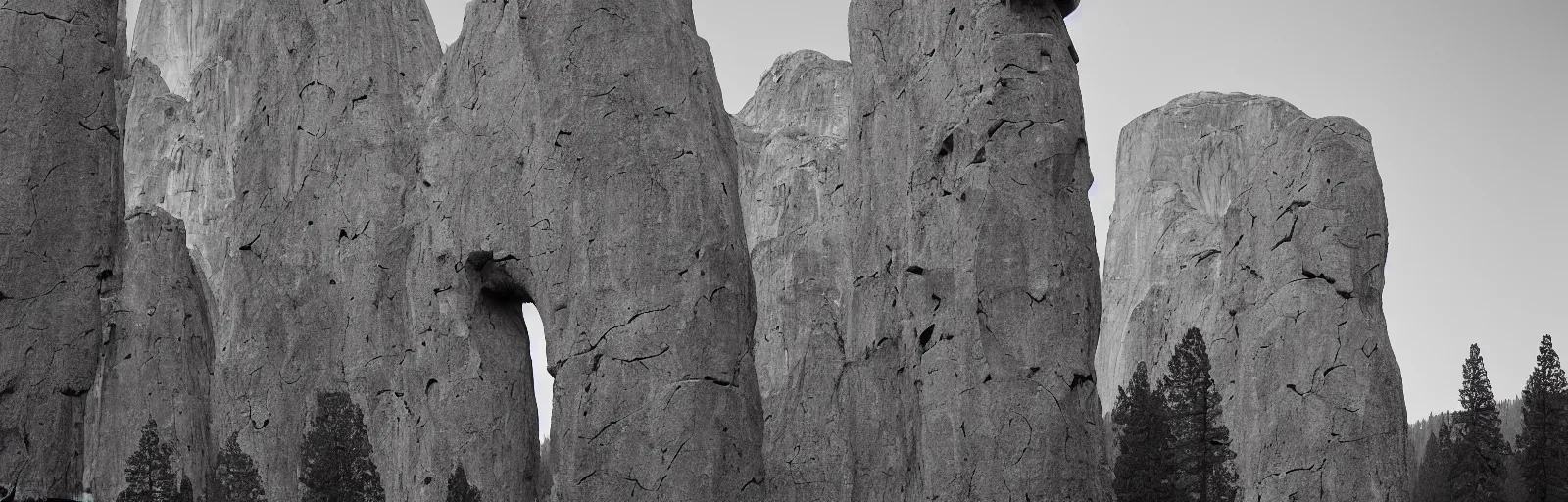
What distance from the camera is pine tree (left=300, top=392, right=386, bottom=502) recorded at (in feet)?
80.0

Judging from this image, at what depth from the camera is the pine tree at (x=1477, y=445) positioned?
104ft

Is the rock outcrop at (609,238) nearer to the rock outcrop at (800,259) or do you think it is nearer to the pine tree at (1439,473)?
the rock outcrop at (800,259)

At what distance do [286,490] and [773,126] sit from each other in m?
33.6

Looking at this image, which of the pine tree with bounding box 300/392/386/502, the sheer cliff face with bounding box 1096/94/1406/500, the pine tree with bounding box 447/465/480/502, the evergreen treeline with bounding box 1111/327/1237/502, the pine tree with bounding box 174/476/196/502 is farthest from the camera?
the evergreen treeline with bounding box 1111/327/1237/502

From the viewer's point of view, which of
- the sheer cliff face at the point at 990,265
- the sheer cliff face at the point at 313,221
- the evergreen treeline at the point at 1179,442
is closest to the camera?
the sheer cliff face at the point at 990,265

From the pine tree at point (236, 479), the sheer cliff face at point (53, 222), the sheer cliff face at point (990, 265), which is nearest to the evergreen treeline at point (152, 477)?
the pine tree at point (236, 479)

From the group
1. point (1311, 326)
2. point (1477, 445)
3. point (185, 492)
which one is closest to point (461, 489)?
point (185, 492)

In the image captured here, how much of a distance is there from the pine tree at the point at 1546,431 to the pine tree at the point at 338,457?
2055cm

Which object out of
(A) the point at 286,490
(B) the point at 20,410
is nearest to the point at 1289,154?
(A) the point at 286,490

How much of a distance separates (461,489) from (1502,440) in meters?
21.2

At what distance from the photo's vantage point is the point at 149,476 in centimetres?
2417

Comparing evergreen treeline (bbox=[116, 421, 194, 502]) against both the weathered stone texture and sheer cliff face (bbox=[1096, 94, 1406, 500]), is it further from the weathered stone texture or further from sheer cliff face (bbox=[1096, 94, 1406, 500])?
sheer cliff face (bbox=[1096, 94, 1406, 500])

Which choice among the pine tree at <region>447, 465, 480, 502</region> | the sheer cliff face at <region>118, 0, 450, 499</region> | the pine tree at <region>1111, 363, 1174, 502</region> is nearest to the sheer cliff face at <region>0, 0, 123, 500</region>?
the pine tree at <region>447, 465, 480, 502</region>

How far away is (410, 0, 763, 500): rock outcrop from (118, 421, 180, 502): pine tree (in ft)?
16.9
